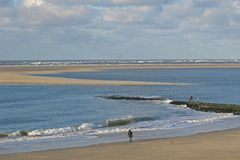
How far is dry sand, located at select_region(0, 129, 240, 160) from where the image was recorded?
1049 inches

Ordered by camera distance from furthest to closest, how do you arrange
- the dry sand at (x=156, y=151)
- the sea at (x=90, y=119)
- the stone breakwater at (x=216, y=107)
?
1. the stone breakwater at (x=216, y=107)
2. the sea at (x=90, y=119)
3. the dry sand at (x=156, y=151)

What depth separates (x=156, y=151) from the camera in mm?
28766

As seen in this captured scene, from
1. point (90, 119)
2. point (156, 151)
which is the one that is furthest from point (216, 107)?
point (156, 151)

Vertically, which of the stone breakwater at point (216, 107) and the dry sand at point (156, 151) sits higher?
the dry sand at point (156, 151)

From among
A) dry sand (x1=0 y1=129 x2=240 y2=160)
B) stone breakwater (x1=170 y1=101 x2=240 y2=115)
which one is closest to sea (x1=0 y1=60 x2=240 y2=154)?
stone breakwater (x1=170 y1=101 x2=240 y2=115)

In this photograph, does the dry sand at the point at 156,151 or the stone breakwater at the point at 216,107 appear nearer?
the dry sand at the point at 156,151

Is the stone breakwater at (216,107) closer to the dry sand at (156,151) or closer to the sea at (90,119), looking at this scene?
the sea at (90,119)

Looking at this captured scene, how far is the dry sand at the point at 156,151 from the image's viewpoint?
87.4ft

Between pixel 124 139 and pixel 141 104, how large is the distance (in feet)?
95.8

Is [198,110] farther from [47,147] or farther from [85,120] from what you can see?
[47,147]

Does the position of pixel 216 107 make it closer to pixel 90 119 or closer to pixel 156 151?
pixel 90 119

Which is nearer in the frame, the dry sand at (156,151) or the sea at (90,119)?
the dry sand at (156,151)

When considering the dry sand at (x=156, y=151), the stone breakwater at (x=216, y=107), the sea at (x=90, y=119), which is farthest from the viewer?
the stone breakwater at (x=216, y=107)

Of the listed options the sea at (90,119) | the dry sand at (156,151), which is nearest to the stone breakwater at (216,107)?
the sea at (90,119)
